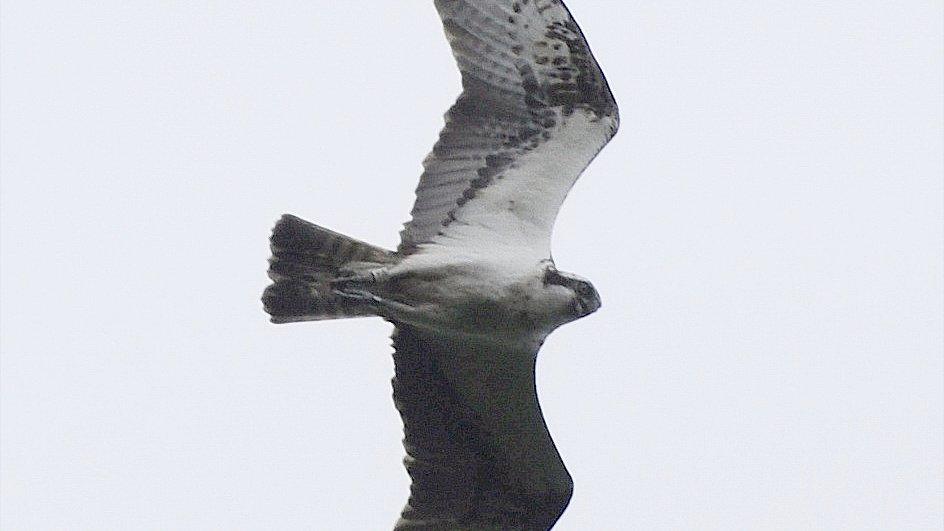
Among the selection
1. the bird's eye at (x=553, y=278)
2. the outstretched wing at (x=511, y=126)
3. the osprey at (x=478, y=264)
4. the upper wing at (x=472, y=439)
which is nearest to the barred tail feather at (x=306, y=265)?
the osprey at (x=478, y=264)

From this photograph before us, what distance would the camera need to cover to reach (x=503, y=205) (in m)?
7.03

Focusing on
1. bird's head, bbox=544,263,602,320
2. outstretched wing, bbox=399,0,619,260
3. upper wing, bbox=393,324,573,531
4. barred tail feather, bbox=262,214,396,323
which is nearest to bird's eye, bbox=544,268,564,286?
bird's head, bbox=544,263,602,320

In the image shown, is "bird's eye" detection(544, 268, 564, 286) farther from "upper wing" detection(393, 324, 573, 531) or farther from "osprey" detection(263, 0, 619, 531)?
"upper wing" detection(393, 324, 573, 531)

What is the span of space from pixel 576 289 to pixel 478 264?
A: 0.47 metres

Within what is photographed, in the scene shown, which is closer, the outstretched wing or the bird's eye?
the bird's eye

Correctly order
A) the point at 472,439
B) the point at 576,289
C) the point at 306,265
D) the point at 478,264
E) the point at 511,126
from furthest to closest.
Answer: the point at 472,439 → the point at 511,126 → the point at 306,265 → the point at 478,264 → the point at 576,289

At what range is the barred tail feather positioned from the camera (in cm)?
695

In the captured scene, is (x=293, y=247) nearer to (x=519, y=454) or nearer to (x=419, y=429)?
(x=419, y=429)

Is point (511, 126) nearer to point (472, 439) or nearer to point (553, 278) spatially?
point (553, 278)

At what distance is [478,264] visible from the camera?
22.1 ft

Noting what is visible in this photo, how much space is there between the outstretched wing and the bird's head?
362 mm

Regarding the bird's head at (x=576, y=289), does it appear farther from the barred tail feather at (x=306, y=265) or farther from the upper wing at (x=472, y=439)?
the barred tail feather at (x=306, y=265)

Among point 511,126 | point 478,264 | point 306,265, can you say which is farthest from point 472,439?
point 511,126

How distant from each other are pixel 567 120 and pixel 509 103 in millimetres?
294
